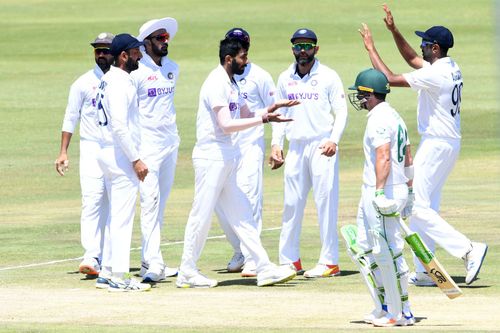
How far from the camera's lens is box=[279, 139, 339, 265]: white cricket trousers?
15336mm

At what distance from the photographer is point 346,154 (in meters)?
28.1

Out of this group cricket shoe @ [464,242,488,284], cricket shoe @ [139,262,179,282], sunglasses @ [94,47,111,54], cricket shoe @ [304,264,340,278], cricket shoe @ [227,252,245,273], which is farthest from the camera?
sunglasses @ [94,47,111,54]

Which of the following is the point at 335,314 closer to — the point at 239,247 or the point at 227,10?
the point at 239,247

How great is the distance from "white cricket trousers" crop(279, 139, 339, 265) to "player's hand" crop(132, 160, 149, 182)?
2.03 m

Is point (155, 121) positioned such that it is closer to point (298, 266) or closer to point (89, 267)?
point (89, 267)

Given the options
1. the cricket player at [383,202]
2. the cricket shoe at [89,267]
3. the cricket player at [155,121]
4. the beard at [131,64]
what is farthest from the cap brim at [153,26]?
the cricket player at [383,202]

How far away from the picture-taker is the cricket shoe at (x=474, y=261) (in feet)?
46.2

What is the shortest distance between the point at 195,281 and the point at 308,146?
204cm

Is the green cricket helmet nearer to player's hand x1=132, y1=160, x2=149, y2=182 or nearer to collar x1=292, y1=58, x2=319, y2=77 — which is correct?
player's hand x1=132, y1=160, x2=149, y2=182

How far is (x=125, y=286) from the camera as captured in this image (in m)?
14.1

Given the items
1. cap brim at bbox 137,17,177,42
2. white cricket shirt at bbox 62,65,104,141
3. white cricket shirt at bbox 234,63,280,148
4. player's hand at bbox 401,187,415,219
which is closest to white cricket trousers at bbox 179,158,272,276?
cap brim at bbox 137,17,177,42

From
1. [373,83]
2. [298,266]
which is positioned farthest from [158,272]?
[373,83]

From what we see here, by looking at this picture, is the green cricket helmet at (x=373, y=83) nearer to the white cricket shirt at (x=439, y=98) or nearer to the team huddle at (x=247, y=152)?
the team huddle at (x=247, y=152)

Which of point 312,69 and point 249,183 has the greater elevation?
point 312,69
